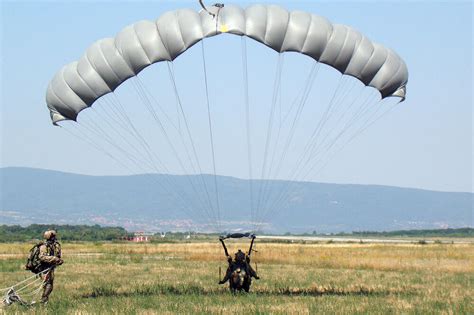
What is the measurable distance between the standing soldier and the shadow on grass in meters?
1.74

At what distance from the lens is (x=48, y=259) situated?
2264 centimetres

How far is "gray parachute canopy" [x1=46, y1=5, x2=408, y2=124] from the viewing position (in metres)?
23.2

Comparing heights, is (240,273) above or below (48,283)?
above

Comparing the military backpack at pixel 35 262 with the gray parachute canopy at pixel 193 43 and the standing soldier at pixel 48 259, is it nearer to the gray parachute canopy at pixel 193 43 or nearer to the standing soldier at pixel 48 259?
the standing soldier at pixel 48 259

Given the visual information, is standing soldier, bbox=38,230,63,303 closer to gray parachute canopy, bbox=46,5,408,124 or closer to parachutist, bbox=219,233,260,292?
gray parachute canopy, bbox=46,5,408,124

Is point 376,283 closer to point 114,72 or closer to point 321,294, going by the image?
point 321,294

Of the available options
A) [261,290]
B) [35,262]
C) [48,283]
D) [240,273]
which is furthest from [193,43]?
[261,290]

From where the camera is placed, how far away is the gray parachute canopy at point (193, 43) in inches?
914

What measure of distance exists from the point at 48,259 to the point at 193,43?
248 inches

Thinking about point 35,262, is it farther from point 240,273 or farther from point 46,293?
point 240,273

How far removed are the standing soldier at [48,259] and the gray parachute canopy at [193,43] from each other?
3359 mm

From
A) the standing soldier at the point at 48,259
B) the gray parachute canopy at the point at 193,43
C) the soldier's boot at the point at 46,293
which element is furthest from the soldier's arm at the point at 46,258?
the gray parachute canopy at the point at 193,43

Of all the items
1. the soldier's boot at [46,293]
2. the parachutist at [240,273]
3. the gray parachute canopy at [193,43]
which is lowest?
the soldier's boot at [46,293]

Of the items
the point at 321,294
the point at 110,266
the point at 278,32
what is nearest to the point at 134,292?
the point at 321,294
